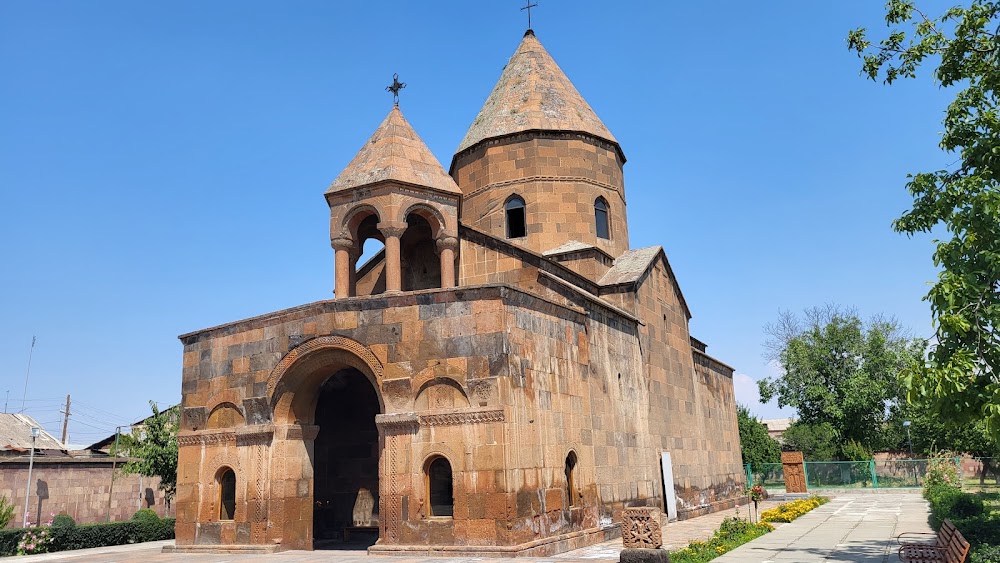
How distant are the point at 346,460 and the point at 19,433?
1883 cm

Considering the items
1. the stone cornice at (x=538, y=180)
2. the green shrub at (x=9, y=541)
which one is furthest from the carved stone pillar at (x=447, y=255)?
the green shrub at (x=9, y=541)

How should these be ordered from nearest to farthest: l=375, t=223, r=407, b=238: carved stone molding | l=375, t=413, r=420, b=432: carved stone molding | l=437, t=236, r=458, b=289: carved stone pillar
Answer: l=375, t=413, r=420, b=432: carved stone molding
l=375, t=223, r=407, b=238: carved stone molding
l=437, t=236, r=458, b=289: carved stone pillar

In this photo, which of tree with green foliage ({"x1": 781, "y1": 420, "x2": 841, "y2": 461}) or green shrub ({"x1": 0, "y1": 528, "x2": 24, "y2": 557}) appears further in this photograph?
tree with green foliage ({"x1": 781, "y1": 420, "x2": 841, "y2": 461})

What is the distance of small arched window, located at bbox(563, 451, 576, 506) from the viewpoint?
10.9 metres

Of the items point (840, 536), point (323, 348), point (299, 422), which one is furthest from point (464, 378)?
point (840, 536)

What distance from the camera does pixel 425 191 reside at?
12.6 m

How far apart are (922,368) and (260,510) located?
894cm

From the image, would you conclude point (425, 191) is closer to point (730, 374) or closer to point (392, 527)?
point (392, 527)

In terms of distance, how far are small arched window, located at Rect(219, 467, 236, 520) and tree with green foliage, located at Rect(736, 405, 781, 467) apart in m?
23.6

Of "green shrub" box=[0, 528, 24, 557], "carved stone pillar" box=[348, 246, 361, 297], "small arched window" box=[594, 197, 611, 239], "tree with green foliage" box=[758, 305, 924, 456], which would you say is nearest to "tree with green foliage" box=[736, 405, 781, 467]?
"tree with green foliage" box=[758, 305, 924, 456]

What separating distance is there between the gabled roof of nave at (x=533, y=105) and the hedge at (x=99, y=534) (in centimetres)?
1054

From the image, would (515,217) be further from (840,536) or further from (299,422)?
(840,536)

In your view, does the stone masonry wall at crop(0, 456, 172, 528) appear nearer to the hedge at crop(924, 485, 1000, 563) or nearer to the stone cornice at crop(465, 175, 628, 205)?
the stone cornice at crop(465, 175, 628, 205)

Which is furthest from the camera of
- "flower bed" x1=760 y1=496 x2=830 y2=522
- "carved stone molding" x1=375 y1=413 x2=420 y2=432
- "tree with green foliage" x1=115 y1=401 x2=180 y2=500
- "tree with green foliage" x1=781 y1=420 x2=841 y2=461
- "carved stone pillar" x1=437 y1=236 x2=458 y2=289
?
"tree with green foliage" x1=781 y1=420 x2=841 y2=461
